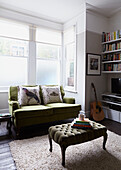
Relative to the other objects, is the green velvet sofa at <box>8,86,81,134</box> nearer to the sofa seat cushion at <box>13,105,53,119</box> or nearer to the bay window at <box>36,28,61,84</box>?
the sofa seat cushion at <box>13,105,53,119</box>

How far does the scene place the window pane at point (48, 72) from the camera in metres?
4.32

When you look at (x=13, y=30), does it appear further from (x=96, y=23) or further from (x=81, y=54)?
(x=96, y=23)

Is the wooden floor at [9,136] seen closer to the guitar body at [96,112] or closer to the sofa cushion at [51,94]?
the guitar body at [96,112]

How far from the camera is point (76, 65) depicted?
3.97 metres

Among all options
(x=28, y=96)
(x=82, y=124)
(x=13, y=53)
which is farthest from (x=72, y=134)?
(x=13, y=53)

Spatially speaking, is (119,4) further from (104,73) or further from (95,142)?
(95,142)

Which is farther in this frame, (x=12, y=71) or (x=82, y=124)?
(x=12, y=71)

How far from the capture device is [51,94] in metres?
3.40

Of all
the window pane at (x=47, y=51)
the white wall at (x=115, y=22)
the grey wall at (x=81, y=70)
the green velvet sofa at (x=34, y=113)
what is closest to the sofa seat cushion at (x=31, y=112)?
the green velvet sofa at (x=34, y=113)

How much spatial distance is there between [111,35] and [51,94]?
2279 millimetres

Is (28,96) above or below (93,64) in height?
below

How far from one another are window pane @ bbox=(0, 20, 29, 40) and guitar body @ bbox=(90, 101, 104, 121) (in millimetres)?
2756

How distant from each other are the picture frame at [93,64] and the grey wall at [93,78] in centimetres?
11

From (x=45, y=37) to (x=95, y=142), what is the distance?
3388 millimetres
